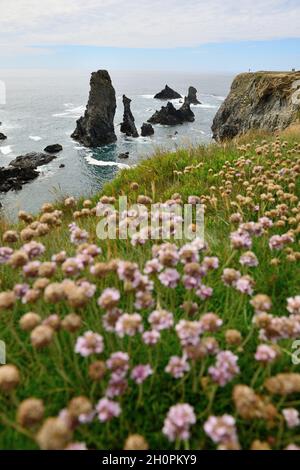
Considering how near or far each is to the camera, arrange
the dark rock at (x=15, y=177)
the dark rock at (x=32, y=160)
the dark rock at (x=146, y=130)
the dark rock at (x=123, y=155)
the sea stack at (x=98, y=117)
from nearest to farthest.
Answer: the dark rock at (x=15, y=177) → the dark rock at (x=32, y=160) → the dark rock at (x=123, y=155) → the sea stack at (x=98, y=117) → the dark rock at (x=146, y=130)

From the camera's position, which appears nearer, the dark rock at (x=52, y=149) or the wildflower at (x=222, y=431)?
the wildflower at (x=222, y=431)

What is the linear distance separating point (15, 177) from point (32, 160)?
941cm

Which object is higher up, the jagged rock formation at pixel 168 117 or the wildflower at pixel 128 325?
the wildflower at pixel 128 325

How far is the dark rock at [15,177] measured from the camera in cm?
5775

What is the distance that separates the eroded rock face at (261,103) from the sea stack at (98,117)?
27559 mm

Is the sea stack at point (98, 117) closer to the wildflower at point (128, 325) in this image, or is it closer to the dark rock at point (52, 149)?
the dark rock at point (52, 149)

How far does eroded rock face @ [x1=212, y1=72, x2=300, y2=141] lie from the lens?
135 ft

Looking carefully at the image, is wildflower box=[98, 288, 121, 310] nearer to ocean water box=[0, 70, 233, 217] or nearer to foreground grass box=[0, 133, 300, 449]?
foreground grass box=[0, 133, 300, 449]

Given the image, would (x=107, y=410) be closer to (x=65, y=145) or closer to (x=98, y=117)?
(x=65, y=145)

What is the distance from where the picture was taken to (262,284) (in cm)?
372

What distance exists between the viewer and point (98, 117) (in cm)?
9156

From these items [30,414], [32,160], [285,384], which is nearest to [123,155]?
[32,160]

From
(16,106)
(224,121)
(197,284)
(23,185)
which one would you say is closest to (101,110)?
(224,121)

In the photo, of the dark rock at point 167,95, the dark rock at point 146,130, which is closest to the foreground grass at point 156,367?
the dark rock at point 146,130
